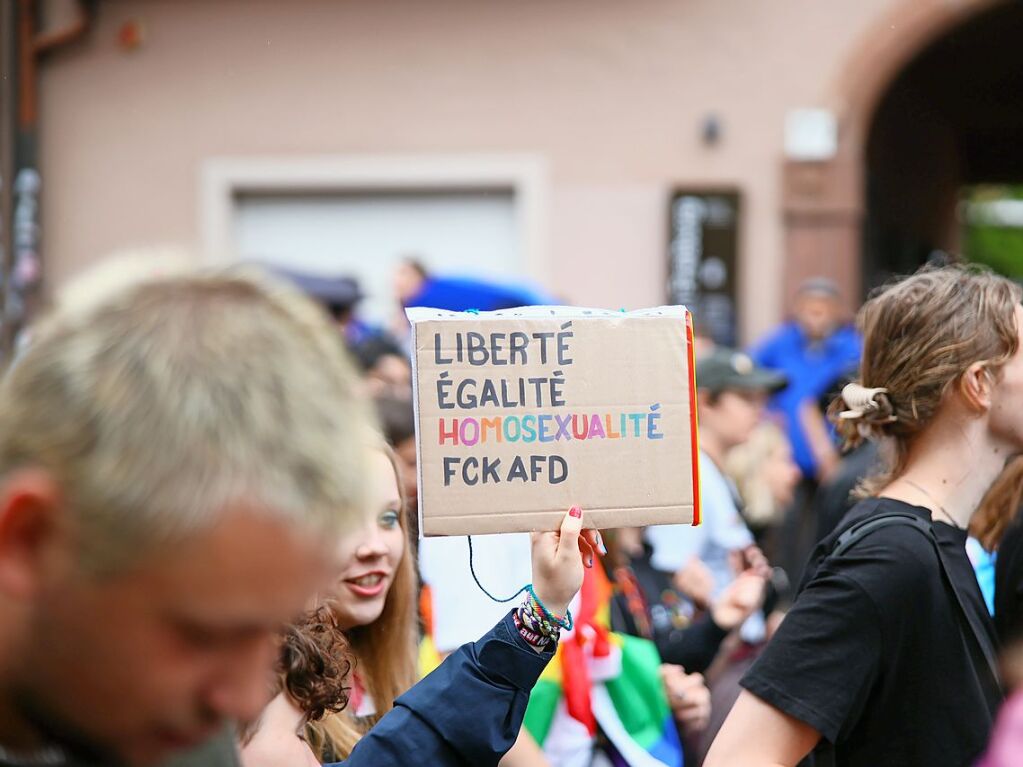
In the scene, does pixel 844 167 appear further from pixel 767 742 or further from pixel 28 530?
pixel 28 530

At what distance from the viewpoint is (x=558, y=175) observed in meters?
10.6

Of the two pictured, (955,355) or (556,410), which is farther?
(955,355)

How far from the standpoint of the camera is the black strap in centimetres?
242

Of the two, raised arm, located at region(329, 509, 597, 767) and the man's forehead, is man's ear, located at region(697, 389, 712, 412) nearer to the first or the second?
raised arm, located at region(329, 509, 597, 767)

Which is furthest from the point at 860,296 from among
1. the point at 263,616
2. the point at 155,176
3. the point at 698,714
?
the point at 263,616

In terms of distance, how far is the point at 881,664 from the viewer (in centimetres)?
235

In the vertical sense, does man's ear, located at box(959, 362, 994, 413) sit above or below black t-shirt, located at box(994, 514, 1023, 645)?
above

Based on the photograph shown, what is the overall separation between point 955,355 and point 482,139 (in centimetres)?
836

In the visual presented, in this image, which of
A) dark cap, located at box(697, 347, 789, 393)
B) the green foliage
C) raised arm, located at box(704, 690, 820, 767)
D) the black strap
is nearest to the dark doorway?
dark cap, located at box(697, 347, 789, 393)

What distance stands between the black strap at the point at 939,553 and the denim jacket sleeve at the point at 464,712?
708mm

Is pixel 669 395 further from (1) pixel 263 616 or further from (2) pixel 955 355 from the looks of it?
(1) pixel 263 616

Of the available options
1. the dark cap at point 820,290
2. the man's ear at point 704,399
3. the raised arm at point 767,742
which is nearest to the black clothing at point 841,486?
the man's ear at point 704,399

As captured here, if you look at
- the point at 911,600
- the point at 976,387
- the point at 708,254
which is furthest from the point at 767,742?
the point at 708,254

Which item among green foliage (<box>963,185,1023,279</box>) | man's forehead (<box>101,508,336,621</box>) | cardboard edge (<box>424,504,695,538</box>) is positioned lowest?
green foliage (<box>963,185,1023,279</box>)
